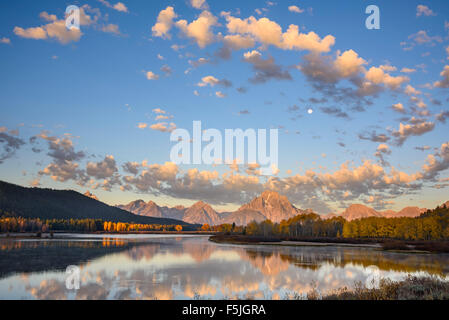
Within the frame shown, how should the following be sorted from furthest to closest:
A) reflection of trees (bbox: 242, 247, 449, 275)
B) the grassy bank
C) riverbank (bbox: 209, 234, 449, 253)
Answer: riverbank (bbox: 209, 234, 449, 253) < reflection of trees (bbox: 242, 247, 449, 275) < the grassy bank

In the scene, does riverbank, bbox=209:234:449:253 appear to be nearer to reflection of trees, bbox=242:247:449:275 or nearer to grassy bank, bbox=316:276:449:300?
reflection of trees, bbox=242:247:449:275

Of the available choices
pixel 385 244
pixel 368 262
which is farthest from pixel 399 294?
pixel 385 244

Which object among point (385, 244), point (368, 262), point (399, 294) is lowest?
point (385, 244)

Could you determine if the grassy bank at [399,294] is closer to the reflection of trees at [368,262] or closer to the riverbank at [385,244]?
the reflection of trees at [368,262]

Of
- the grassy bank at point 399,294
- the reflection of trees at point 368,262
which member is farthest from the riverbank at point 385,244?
the grassy bank at point 399,294

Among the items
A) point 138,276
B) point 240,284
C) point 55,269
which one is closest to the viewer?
point 240,284

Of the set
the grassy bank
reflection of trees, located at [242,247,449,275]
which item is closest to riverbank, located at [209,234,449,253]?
reflection of trees, located at [242,247,449,275]

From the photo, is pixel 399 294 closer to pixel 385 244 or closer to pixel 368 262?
pixel 368 262

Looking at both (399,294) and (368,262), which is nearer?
(399,294)
